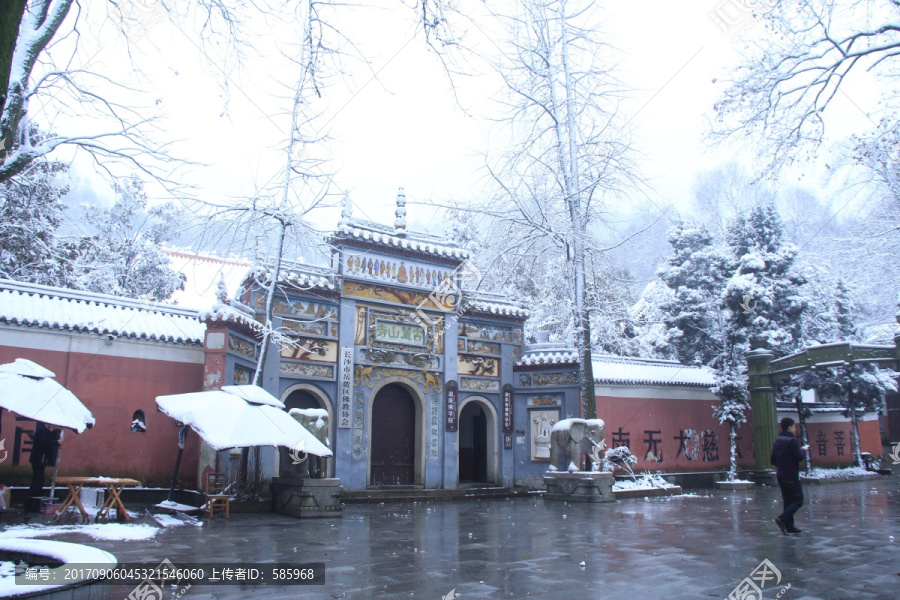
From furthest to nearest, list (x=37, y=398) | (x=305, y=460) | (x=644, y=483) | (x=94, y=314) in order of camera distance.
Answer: (x=644, y=483) < (x=94, y=314) < (x=305, y=460) < (x=37, y=398)

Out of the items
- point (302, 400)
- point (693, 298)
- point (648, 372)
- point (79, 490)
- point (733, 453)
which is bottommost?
point (79, 490)

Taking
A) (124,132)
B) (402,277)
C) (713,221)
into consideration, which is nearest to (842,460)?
(713,221)

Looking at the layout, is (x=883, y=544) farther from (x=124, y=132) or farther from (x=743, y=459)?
(x=743, y=459)

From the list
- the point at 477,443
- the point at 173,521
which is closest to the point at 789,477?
the point at 173,521

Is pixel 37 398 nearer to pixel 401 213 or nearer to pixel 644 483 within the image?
pixel 401 213

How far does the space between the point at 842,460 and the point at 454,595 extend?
20.3 metres

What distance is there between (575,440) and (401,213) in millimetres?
6020

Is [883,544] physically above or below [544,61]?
below

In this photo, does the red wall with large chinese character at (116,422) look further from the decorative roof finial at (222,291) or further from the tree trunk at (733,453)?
the tree trunk at (733,453)

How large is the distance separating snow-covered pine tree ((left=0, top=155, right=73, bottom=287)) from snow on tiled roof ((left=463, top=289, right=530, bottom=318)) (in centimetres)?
892

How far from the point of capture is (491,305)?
50.0ft

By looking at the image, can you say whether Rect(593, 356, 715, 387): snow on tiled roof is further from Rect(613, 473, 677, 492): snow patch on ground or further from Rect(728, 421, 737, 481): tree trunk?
Rect(613, 473, 677, 492): snow patch on ground

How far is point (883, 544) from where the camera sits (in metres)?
6.29

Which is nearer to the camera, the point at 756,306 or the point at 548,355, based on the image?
the point at 548,355
